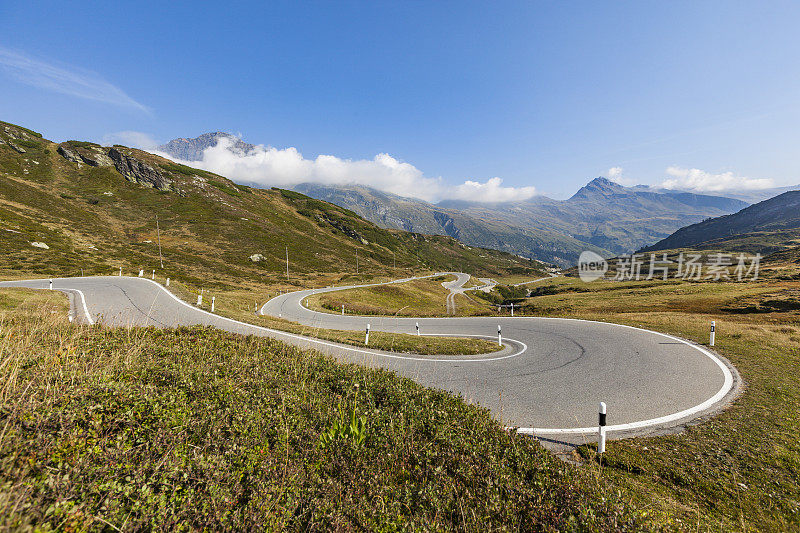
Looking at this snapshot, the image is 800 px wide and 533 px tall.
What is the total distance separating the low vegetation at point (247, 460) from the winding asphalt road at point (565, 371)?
224 cm

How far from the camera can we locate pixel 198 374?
6055 mm

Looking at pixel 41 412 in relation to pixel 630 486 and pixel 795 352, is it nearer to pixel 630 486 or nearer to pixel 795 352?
pixel 630 486

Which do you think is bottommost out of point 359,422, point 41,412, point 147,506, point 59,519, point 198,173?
point 359,422

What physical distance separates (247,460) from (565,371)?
36.7 ft

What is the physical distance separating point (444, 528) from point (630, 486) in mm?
3775

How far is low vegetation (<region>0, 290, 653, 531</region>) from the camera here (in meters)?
3.05

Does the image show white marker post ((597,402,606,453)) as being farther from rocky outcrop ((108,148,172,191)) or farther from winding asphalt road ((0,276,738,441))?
rocky outcrop ((108,148,172,191))

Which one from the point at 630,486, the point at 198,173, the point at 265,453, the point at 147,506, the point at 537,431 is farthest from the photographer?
the point at 198,173

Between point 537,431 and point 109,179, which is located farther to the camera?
point 109,179

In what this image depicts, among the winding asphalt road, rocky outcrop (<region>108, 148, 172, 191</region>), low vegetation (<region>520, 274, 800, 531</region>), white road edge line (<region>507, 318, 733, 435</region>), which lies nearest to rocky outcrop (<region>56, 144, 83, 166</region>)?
rocky outcrop (<region>108, 148, 172, 191</region>)

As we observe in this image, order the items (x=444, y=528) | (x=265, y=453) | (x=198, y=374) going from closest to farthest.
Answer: (x=444, y=528) < (x=265, y=453) < (x=198, y=374)

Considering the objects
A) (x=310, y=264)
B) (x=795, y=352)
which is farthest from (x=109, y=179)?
(x=795, y=352)

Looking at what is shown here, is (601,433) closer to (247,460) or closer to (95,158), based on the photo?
(247,460)

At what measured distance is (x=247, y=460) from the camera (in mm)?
4055
